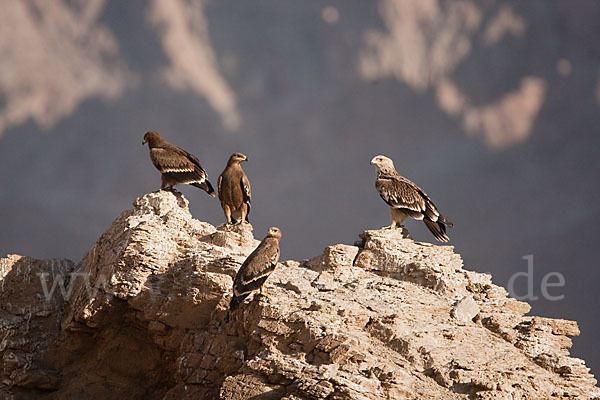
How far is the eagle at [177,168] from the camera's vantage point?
47.9ft

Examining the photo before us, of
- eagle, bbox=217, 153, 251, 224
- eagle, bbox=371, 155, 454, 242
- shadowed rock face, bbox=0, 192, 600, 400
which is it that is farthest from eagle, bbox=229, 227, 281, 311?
eagle, bbox=371, 155, 454, 242

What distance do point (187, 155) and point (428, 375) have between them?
26.9 feet

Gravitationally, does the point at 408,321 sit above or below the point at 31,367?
above

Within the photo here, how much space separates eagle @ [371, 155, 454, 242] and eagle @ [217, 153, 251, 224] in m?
→ 3.16

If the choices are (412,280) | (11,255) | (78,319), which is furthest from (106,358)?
(412,280)

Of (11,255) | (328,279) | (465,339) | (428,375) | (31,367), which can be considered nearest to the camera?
(428,375)

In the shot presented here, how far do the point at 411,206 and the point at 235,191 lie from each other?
12.9 feet

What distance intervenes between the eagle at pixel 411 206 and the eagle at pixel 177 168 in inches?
162

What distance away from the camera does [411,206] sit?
14.3 meters

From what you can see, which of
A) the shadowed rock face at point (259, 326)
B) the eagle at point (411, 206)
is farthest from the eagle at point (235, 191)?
the eagle at point (411, 206)

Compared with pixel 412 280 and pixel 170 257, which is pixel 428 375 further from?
pixel 170 257

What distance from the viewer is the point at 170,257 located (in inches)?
485

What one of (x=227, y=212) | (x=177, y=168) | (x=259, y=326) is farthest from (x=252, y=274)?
(x=177, y=168)

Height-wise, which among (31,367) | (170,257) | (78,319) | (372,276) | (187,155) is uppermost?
(187,155)
